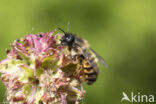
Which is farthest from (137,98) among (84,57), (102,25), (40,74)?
(40,74)

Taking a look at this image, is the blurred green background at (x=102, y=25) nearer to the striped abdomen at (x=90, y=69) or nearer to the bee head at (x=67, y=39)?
the bee head at (x=67, y=39)

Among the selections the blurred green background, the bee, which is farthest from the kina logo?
the bee

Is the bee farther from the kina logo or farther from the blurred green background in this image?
the kina logo

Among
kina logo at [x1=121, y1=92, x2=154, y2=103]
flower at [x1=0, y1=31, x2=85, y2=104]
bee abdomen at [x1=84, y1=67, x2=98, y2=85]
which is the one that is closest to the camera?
flower at [x1=0, y1=31, x2=85, y2=104]

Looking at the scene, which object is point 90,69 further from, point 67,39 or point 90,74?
point 67,39

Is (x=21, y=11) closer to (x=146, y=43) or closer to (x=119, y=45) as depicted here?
(x=119, y=45)
